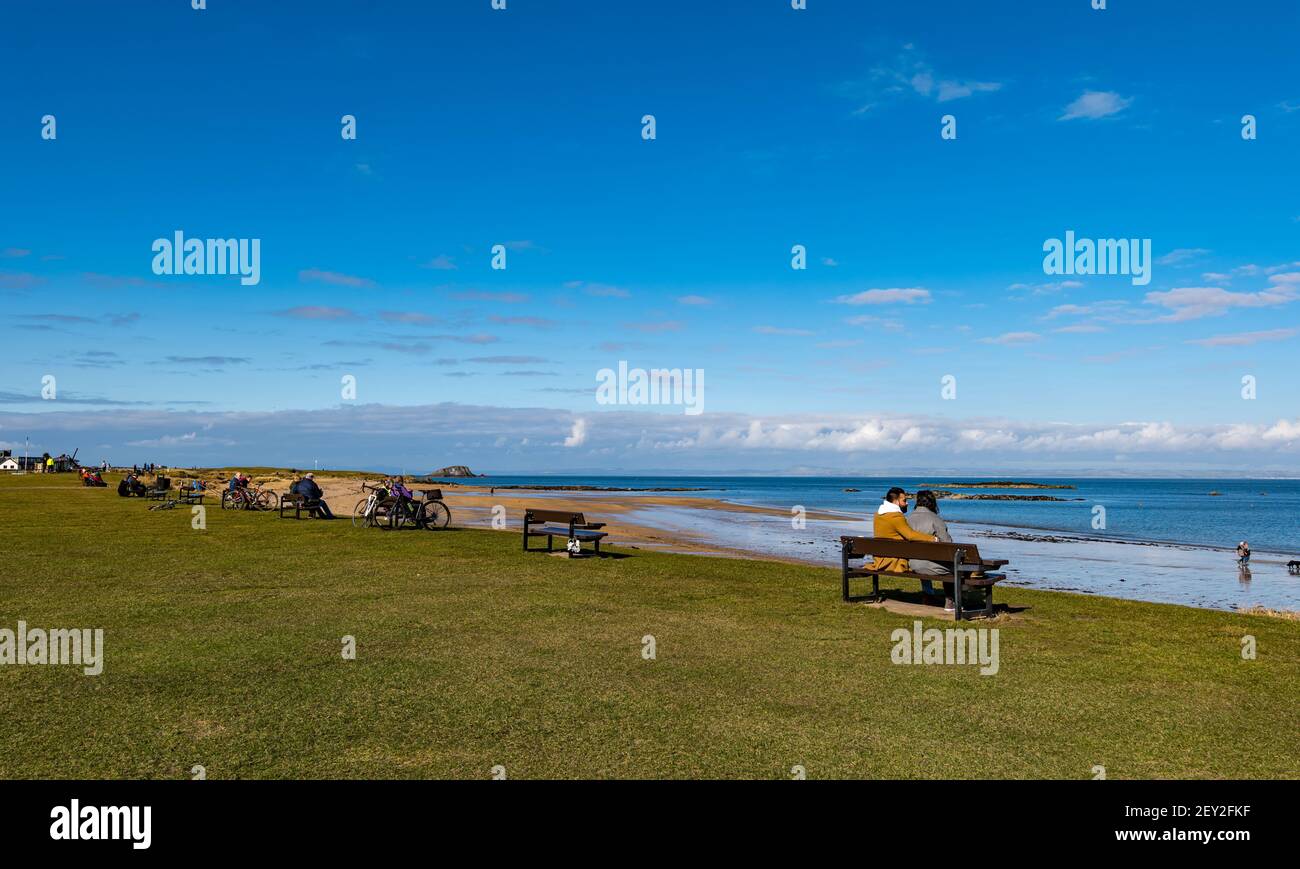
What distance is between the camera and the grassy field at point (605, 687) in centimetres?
612

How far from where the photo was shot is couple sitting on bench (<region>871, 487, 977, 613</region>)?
42.7ft

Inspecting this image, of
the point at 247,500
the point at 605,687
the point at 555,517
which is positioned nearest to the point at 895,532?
the point at 605,687

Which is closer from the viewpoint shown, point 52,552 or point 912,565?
point 912,565

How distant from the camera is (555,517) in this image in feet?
66.6

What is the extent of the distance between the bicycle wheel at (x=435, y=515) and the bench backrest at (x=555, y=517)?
6.84 metres

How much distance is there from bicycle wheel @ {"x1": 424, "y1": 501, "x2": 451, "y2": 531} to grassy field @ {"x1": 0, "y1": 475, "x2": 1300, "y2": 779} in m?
11.6

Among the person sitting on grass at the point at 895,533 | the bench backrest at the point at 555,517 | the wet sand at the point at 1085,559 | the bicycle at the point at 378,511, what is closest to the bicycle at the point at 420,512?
the bicycle at the point at 378,511

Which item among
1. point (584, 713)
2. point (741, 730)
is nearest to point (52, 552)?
point (584, 713)

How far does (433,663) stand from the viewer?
8.98 meters

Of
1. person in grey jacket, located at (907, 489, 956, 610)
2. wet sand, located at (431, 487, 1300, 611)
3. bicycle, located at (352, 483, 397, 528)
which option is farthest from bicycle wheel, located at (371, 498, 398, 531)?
person in grey jacket, located at (907, 489, 956, 610)

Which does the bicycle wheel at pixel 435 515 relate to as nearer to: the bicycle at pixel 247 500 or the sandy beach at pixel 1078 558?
the sandy beach at pixel 1078 558

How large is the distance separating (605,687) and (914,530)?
7.33 metres
